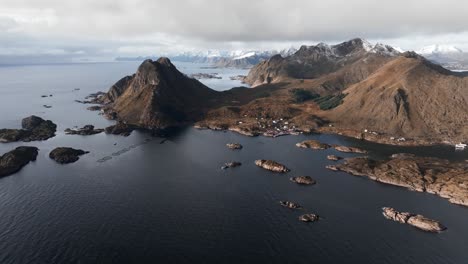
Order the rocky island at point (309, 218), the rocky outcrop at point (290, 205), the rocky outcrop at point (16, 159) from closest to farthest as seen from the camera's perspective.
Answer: the rocky island at point (309, 218) → the rocky outcrop at point (290, 205) → the rocky outcrop at point (16, 159)

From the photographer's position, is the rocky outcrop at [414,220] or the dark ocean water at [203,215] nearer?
the dark ocean water at [203,215]

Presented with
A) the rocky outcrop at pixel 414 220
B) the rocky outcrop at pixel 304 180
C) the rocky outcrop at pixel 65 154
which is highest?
the rocky outcrop at pixel 65 154

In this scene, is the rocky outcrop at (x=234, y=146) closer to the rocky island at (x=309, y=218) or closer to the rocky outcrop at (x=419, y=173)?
the rocky outcrop at (x=419, y=173)

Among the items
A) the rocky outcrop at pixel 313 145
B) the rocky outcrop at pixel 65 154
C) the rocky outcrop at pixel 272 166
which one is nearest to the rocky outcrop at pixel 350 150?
the rocky outcrop at pixel 313 145

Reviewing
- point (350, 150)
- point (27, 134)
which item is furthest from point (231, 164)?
point (27, 134)

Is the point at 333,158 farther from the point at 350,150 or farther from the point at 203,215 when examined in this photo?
the point at 203,215

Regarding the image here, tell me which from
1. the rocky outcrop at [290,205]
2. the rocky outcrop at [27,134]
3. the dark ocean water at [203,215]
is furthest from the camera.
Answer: the rocky outcrop at [27,134]

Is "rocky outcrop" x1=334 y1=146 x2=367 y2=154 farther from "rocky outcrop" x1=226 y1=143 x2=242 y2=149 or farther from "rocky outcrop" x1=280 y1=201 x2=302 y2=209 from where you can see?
"rocky outcrop" x1=280 y1=201 x2=302 y2=209
